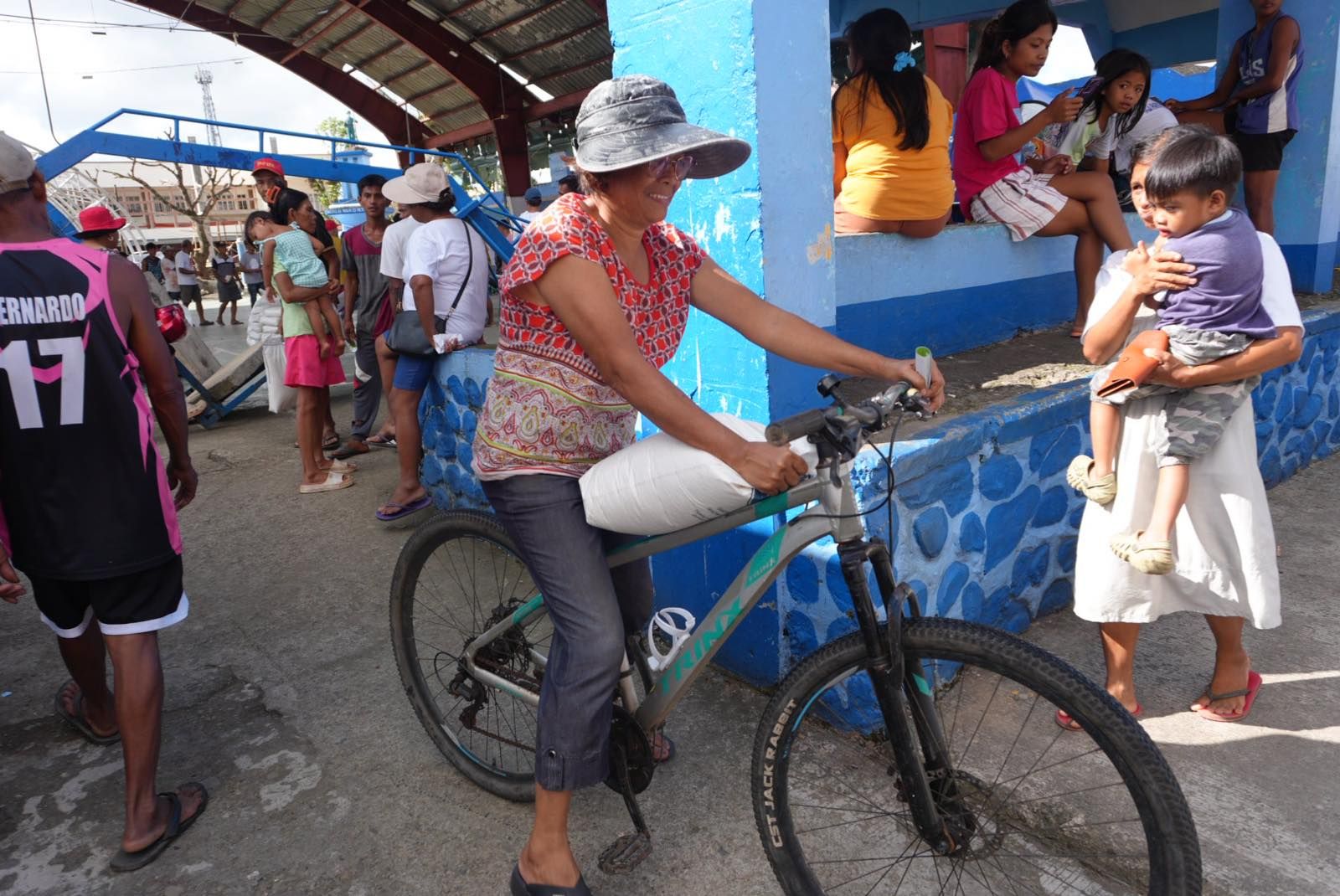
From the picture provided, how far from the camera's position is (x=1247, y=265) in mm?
2186

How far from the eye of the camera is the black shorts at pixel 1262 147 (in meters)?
4.91

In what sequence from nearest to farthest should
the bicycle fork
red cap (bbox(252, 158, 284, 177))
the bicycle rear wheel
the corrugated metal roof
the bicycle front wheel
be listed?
the bicycle front wheel → the bicycle fork → the bicycle rear wheel → red cap (bbox(252, 158, 284, 177)) → the corrugated metal roof

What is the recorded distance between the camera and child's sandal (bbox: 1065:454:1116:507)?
242 cm

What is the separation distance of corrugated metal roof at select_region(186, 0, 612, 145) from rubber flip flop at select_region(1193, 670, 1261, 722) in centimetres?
1385

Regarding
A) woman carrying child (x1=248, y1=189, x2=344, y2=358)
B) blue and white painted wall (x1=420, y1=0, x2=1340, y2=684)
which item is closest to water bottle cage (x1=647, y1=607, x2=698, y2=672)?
blue and white painted wall (x1=420, y1=0, x2=1340, y2=684)

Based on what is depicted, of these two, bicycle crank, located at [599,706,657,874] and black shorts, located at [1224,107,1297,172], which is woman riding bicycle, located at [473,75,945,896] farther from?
black shorts, located at [1224,107,1297,172]

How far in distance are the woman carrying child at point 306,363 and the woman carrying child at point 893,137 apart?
11.0 ft

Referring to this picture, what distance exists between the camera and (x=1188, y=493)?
2.41 metres

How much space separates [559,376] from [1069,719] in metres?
1.26

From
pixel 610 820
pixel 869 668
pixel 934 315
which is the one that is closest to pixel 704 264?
pixel 869 668

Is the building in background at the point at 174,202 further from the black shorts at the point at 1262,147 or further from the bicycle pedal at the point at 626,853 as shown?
the bicycle pedal at the point at 626,853

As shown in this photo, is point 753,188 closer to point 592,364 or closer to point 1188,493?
point 592,364

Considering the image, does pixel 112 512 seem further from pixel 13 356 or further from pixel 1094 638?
pixel 1094 638

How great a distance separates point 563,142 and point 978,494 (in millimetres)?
18455
